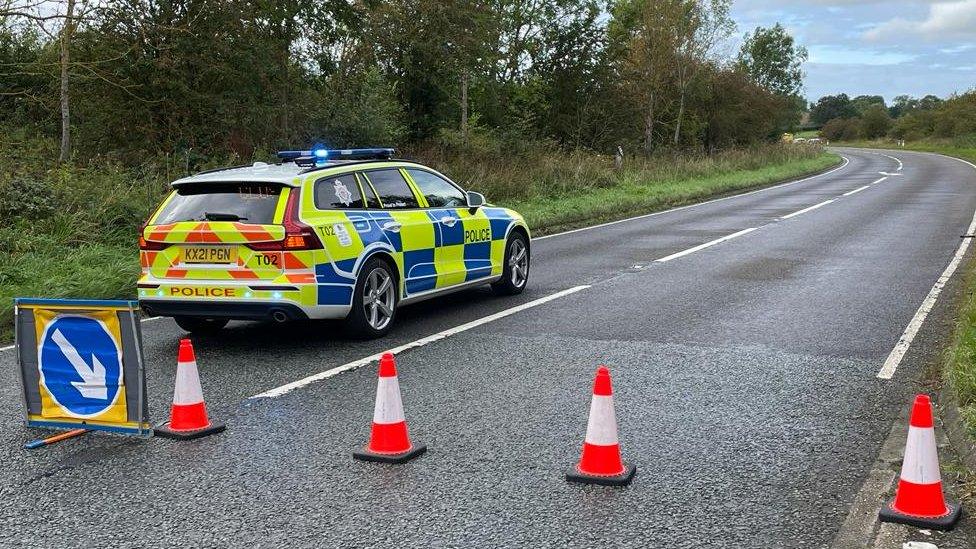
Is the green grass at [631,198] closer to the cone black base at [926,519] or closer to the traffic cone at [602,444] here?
the traffic cone at [602,444]

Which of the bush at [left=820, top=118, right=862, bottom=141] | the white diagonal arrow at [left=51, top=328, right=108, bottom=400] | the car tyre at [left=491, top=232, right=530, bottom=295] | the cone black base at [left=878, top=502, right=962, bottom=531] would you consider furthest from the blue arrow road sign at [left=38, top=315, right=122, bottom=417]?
the bush at [left=820, top=118, right=862, bottom=141]

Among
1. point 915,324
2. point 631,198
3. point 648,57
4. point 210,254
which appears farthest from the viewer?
point 648,57

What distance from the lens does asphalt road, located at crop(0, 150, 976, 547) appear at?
409 cm

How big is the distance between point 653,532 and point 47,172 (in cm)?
1318

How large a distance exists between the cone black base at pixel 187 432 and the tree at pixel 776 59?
9147cm

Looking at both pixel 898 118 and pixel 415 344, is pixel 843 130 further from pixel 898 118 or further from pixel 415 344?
pixel 415 344

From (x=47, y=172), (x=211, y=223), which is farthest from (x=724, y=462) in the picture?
(x=47, y=172)

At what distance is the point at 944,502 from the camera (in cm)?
407

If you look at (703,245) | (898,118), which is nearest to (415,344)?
(703,245)

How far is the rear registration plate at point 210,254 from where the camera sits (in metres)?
7.56

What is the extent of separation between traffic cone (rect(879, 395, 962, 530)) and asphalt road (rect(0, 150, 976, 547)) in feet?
0.95

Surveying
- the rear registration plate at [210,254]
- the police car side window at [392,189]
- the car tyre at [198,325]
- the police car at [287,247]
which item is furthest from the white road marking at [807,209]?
the rear registration plate at [210,254]

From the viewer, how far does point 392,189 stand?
29.5 feet

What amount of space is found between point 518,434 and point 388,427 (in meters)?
0.83
